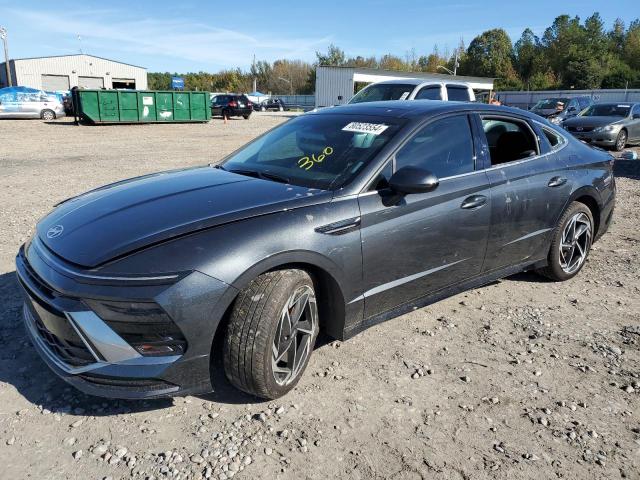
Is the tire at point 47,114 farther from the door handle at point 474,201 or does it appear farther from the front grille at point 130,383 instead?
the front grille at point 130,383

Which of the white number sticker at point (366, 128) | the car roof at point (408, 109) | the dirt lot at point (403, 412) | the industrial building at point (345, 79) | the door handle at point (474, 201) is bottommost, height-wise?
the dirt lot at point (403, 412)

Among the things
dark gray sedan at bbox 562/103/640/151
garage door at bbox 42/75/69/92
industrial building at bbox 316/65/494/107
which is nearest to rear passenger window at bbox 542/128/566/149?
dark gray sedan at bbox 562/103/640/151

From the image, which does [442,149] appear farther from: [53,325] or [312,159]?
[53,325]

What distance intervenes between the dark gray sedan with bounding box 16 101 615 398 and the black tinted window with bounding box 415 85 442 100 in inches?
277

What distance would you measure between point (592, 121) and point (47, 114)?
25.7 metres

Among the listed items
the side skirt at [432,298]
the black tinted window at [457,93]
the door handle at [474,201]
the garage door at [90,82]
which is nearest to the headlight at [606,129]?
the black tinted window at [457,93]

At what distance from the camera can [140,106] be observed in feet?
82.7

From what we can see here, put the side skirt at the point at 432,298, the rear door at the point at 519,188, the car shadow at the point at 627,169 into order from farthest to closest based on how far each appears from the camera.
→ the car shadow at the point at 627,169, the rear door at the point at 519,188, the side skirt at the point at 432,298

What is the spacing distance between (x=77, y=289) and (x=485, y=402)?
228cm

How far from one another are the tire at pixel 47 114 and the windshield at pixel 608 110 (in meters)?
25.4

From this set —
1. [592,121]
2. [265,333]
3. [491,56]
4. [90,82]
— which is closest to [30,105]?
[592,121]

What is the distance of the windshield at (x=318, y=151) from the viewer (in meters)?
3.33

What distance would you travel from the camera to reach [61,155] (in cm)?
1345

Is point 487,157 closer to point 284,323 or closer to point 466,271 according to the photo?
point 466,271
